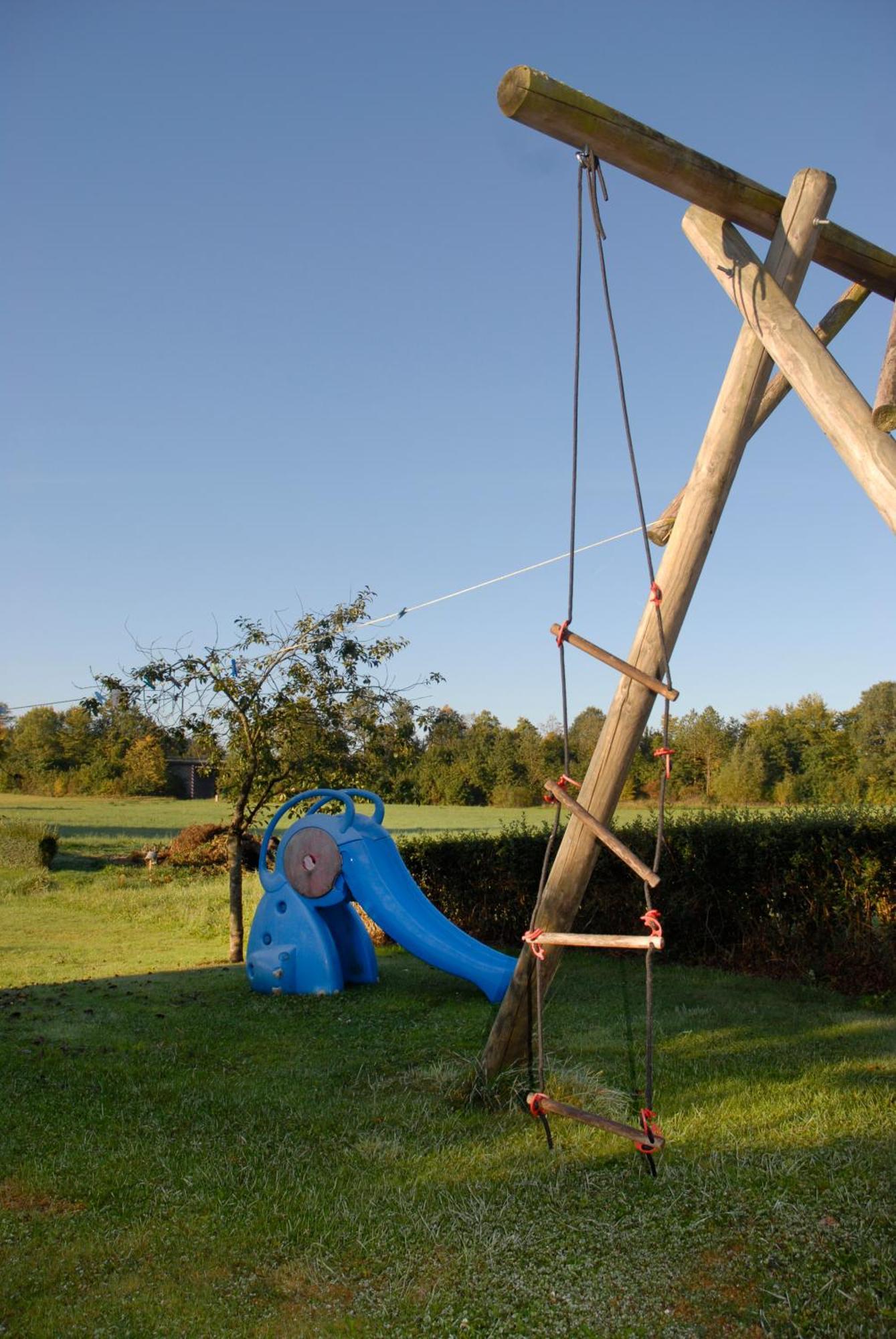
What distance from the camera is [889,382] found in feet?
14.4

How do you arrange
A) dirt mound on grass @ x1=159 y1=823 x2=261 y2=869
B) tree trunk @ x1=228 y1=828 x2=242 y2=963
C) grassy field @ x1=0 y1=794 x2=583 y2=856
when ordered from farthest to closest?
grassy field @ x1=0 y1=794 x2=583 y2=856
dirt mound on grass @ x1=159 y1=823 x2=261 y2=869
tree trunk @ x1=228 y1=828 x2=242 y2=963

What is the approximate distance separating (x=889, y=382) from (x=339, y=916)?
6.40 metres

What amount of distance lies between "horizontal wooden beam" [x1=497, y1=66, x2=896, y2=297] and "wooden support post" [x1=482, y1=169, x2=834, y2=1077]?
16cm

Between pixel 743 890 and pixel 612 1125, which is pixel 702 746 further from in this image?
pixel 612 1125

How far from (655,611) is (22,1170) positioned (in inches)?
144

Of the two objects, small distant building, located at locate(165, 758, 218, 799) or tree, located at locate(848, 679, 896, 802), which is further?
small distant building, located at locate(165, 758, 218, 799)

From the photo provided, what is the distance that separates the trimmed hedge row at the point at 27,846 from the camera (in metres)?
20.5

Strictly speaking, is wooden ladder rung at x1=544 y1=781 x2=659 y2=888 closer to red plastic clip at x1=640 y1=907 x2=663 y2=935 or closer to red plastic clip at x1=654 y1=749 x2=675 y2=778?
red plastic clip at x1=640 y1=907 x2=663 y2=935

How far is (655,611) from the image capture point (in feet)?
15.0

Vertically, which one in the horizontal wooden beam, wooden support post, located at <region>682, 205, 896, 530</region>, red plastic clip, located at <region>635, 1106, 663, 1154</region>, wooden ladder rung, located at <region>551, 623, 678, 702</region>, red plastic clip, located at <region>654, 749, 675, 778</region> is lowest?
red plastic clip, located at <region>635, 1106, 663, 1154</region>

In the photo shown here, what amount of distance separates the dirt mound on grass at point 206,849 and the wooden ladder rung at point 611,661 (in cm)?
1366

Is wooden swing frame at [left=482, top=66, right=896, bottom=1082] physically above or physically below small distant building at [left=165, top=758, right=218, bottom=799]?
above

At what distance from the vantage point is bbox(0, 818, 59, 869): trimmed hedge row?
2055cm

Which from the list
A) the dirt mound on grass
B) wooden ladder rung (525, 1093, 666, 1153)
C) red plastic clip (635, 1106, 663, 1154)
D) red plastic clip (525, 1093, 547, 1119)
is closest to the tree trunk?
the dirt mound on grass
